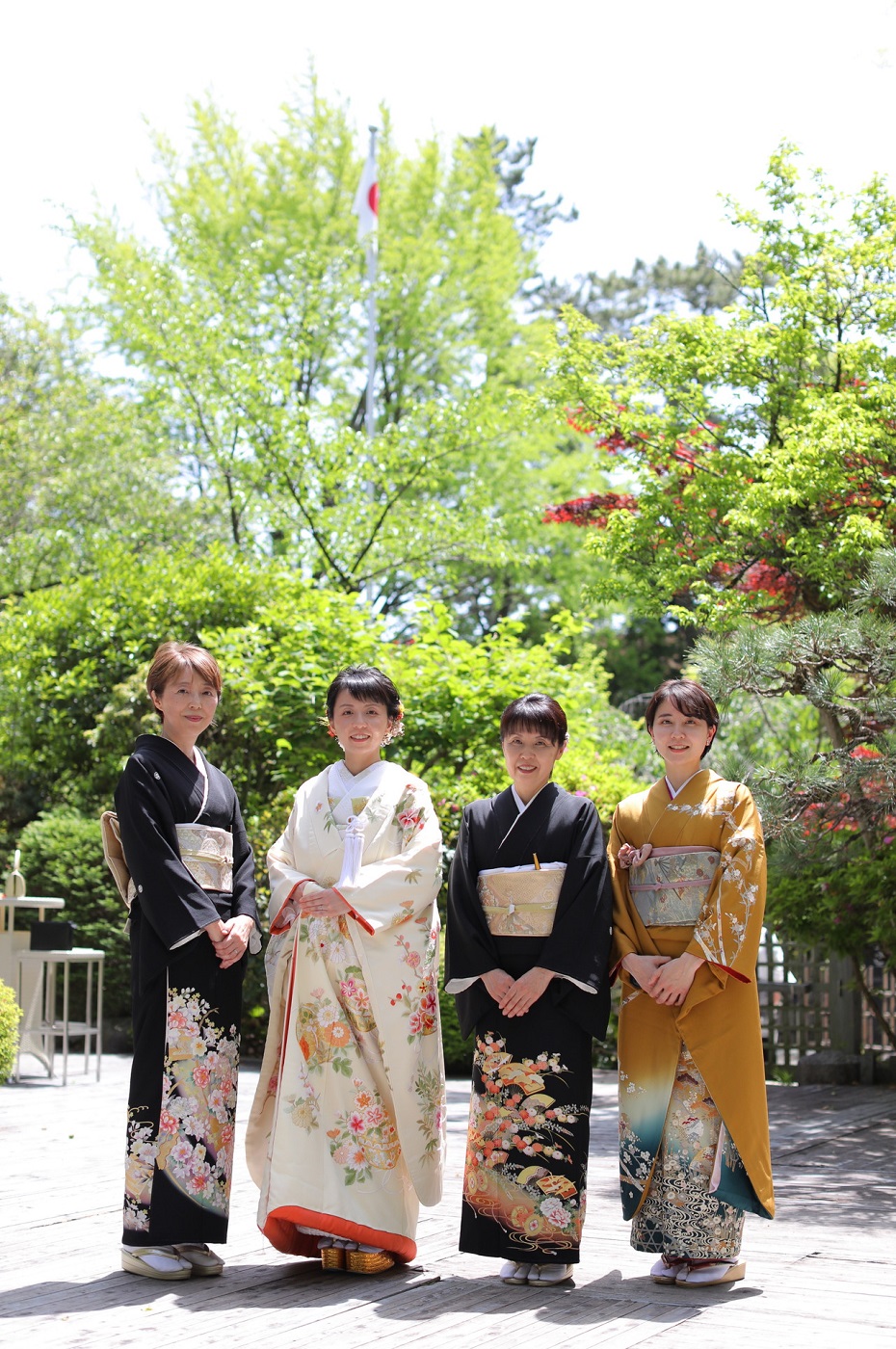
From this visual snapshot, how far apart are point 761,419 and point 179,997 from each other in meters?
4.91

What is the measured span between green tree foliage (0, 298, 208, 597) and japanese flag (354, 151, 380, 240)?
3.44 metres

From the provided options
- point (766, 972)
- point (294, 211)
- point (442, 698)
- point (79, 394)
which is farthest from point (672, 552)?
point (294, 211)

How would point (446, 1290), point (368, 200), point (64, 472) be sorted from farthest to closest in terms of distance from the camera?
Answer: point (368, 200)
point (64, 472)
point (446, 1290)

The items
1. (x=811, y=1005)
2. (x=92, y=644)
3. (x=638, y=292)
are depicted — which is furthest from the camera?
(x=638, y=292)

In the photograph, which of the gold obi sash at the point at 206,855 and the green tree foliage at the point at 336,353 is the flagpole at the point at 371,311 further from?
the gold obi sash at the point at 206,855

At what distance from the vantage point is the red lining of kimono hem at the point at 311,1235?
3.63 m

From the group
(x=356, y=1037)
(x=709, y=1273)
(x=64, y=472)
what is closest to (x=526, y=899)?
(x=356, y=1037)

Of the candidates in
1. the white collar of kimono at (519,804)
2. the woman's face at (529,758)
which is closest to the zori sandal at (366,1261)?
the white collar of kimono at (519,804)

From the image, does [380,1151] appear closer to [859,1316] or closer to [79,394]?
[859,1316]

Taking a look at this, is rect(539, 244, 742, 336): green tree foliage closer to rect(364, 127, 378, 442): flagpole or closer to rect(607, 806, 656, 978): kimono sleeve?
rect(364, 127, 378, 442): flagpole

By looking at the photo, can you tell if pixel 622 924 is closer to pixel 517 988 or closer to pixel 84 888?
pixel 517 988

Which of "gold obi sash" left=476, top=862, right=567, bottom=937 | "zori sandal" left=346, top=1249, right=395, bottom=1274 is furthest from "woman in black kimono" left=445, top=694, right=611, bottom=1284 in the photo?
"zori sandal" left=346, top=1249, right=395, bottom=1274

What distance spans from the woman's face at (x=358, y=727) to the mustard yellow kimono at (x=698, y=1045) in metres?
0.81

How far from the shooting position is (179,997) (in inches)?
147
